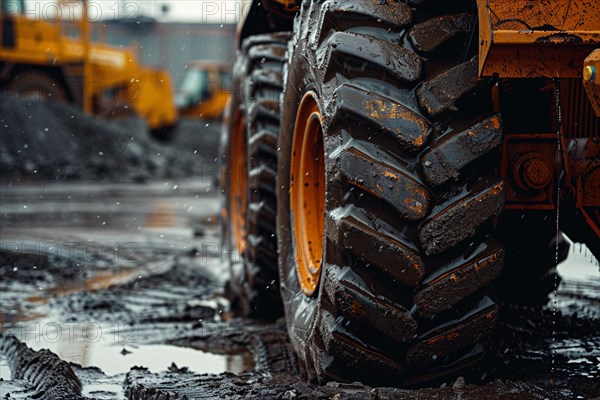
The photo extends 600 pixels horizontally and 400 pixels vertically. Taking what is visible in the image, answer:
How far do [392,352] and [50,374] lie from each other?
152 centimetres

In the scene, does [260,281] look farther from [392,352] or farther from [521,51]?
→ [521,51]

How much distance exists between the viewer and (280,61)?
531cm

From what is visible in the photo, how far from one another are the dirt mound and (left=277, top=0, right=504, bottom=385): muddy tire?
15.5m

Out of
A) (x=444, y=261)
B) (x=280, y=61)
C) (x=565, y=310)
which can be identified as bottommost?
(x=565, y=310)

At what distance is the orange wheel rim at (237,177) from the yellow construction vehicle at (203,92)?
27.0 meters

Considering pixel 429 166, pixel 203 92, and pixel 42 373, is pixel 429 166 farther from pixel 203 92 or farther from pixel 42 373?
pixel 203 92

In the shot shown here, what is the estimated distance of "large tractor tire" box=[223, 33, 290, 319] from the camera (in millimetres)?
5184

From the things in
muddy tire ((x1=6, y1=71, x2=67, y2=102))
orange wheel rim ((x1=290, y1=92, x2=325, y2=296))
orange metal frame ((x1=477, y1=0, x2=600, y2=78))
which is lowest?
muddy tire ((x1=6, y1=71, x2=67, y2=102))

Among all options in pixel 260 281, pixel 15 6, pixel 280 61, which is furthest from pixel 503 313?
pixel 15 6

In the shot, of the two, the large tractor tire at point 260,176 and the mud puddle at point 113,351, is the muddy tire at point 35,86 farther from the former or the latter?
the mud puddle at point 113,351

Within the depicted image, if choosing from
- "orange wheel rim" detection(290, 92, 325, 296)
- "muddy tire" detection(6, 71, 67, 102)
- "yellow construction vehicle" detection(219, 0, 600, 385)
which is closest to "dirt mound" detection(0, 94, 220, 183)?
"muddy tire" detection(6, 71, 67, 102)

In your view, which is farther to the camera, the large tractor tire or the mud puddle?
the large tractor tire

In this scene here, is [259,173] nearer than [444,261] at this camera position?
No

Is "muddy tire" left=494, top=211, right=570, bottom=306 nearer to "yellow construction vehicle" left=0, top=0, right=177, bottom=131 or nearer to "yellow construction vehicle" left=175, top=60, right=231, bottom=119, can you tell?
"yellow construction vehicle" left=0, top=0, right=177, bottom=131
